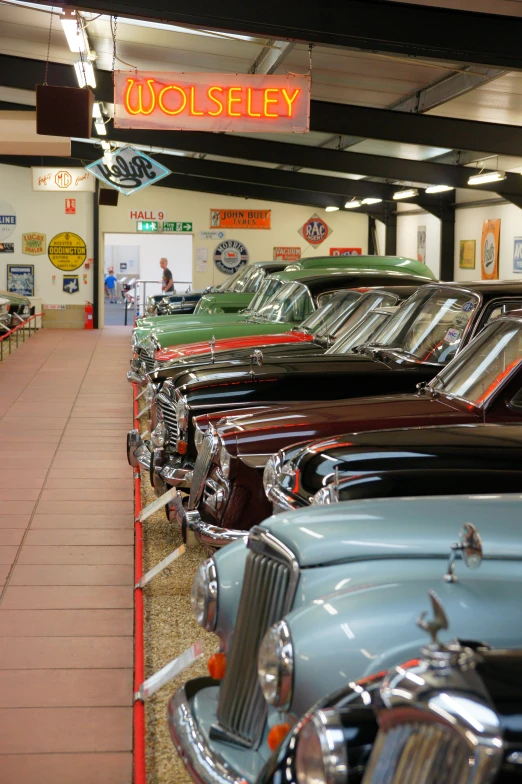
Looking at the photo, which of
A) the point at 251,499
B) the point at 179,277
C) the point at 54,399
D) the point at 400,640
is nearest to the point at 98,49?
the point at 54,399

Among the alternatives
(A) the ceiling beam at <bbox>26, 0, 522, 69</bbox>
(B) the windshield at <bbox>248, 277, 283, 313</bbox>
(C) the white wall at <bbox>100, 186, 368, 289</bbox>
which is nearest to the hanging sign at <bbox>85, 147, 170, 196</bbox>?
(B) the windshield at <bbox>248, 277, 283, 313</bbox>

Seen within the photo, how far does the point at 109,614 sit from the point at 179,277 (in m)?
32.8

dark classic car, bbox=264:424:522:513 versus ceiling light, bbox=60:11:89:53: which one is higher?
ceiling light, bbox=60:11:89:53

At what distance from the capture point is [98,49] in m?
14.6

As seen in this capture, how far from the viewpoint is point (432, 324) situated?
7.26 m

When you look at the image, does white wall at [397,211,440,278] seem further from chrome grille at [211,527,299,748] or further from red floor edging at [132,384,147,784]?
chrome grille at [211,527,299,748]

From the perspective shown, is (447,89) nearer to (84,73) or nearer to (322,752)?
(84,73)

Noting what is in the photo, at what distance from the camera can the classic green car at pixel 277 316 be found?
10938mm

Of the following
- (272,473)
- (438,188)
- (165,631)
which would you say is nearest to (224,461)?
(272,473)

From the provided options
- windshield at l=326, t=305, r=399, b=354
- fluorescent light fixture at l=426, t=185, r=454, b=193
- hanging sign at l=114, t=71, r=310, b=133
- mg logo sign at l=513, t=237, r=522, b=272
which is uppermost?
fluorescent light fixture at l=426, t=185, r=454, b=193

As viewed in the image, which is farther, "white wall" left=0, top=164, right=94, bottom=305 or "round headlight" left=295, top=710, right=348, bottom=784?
"white wall" left=0, top=164, right=94, bottom=305

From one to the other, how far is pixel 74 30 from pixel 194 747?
9.98 m

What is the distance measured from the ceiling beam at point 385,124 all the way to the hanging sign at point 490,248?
6.71 m

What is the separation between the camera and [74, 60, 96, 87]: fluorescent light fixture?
43.3ft
